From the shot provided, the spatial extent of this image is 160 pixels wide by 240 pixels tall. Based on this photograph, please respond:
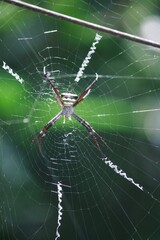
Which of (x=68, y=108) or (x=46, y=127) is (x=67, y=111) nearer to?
(x=68, y=108)

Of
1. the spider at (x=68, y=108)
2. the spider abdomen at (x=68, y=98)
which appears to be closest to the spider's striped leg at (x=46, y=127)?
the spider at (x=68, y=108)

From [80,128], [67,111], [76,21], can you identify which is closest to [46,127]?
[67,111]

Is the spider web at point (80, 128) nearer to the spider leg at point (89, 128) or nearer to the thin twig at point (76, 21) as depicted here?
the spider leg at point (89, 128)

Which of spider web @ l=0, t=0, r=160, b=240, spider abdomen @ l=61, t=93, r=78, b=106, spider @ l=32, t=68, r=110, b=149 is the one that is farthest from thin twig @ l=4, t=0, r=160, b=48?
spider abdomen @ l=61, t=93, r=78, b=106

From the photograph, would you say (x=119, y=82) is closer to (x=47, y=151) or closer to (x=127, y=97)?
(x=127, y=97)

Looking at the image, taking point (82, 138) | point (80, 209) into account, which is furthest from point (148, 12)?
point (80, 209)

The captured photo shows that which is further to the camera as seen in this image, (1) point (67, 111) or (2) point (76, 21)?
(1) point (67, 111)

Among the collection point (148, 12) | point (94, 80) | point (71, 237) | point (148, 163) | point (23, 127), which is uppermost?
point (148, 12)

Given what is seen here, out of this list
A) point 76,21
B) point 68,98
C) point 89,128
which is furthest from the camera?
point 89,128
